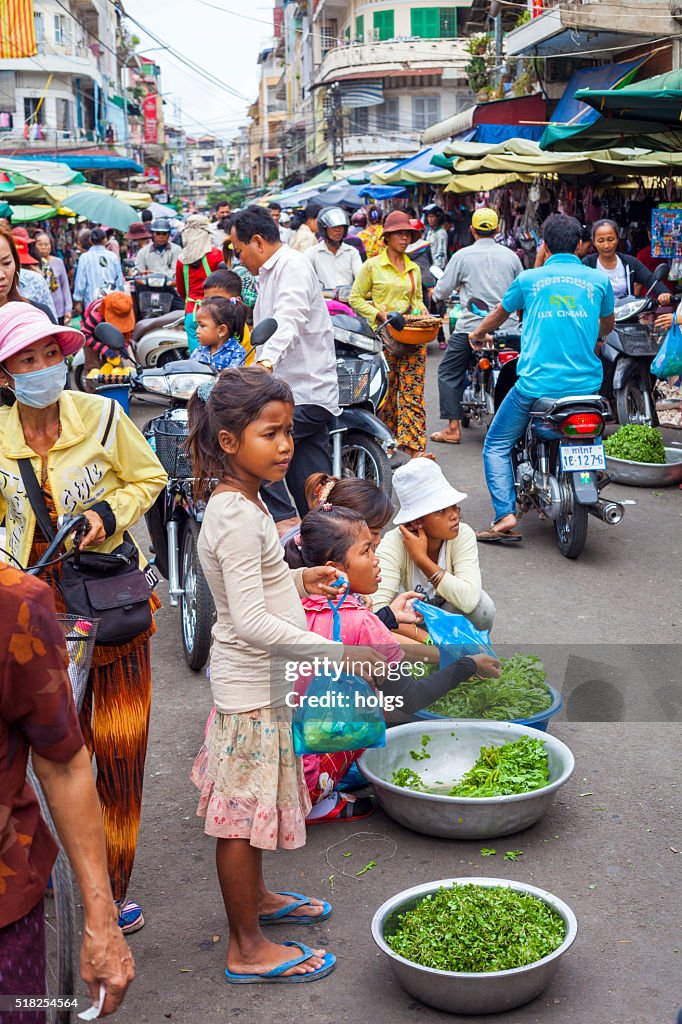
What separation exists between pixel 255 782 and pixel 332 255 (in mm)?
10345

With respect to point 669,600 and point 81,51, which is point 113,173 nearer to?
point 81,51

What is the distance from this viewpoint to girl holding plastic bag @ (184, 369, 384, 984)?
3.09 meters

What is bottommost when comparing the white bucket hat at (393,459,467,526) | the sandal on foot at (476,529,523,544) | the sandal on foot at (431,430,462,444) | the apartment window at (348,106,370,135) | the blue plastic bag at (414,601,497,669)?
the sandal on foot at (476,529,523,544)

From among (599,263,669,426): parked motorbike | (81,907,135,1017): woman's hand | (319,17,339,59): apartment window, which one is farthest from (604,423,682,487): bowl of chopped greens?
(319,17,339,59): apartment window

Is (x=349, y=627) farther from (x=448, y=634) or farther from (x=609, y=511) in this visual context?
(x=609, y=511)

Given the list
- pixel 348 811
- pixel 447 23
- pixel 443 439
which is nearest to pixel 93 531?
pixel 348 811

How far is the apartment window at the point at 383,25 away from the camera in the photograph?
194ft

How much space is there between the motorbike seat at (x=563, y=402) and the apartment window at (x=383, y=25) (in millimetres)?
57264

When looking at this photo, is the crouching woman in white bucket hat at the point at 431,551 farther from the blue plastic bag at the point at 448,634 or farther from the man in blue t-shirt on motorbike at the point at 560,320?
the man in blue t-shirt on motorbike at the point at 560,320

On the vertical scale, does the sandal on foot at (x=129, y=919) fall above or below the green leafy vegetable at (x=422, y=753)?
below

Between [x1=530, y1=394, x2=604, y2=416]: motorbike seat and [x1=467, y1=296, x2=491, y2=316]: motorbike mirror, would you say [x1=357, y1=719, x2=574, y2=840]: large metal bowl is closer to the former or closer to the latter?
[x1=530, y1=394, x2=604, y2=416]: motorbike seat

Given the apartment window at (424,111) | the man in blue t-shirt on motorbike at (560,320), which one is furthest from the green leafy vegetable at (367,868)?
the apartment window at (424,111)

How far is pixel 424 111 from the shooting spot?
59.9m

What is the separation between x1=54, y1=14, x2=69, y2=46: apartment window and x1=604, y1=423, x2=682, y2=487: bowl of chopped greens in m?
57.9
